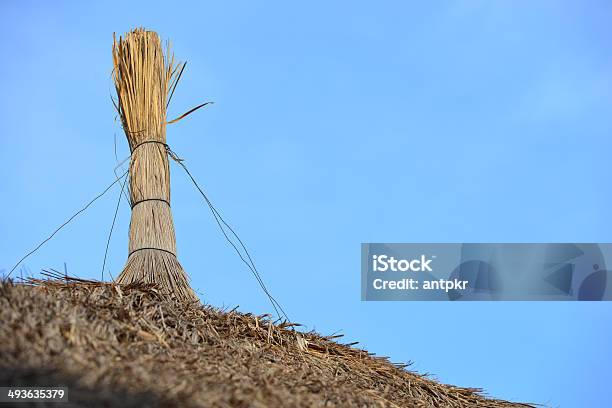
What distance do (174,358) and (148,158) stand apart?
2.04m

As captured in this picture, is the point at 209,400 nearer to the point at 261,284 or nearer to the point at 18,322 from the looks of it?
the point at 18,322

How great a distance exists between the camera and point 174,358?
3166 millimetres

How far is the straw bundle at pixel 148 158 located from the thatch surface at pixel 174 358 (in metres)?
0.46

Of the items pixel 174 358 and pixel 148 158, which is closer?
pixel 174 358

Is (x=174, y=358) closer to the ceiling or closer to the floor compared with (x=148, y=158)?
closer to the floor

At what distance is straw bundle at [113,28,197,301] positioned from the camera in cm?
469

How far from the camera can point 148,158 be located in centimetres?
499

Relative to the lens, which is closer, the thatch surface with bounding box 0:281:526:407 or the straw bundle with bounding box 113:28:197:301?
the thatch surface with bounding box 0:281:526:407

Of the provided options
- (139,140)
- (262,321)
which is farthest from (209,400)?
(139,140)

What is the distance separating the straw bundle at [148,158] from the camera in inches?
185

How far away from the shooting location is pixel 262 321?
4.47 metres

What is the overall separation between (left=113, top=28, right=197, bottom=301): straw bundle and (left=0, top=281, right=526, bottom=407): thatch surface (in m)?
0.46

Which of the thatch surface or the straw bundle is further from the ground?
the straw bundle

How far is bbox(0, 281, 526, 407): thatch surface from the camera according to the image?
8.50ft
